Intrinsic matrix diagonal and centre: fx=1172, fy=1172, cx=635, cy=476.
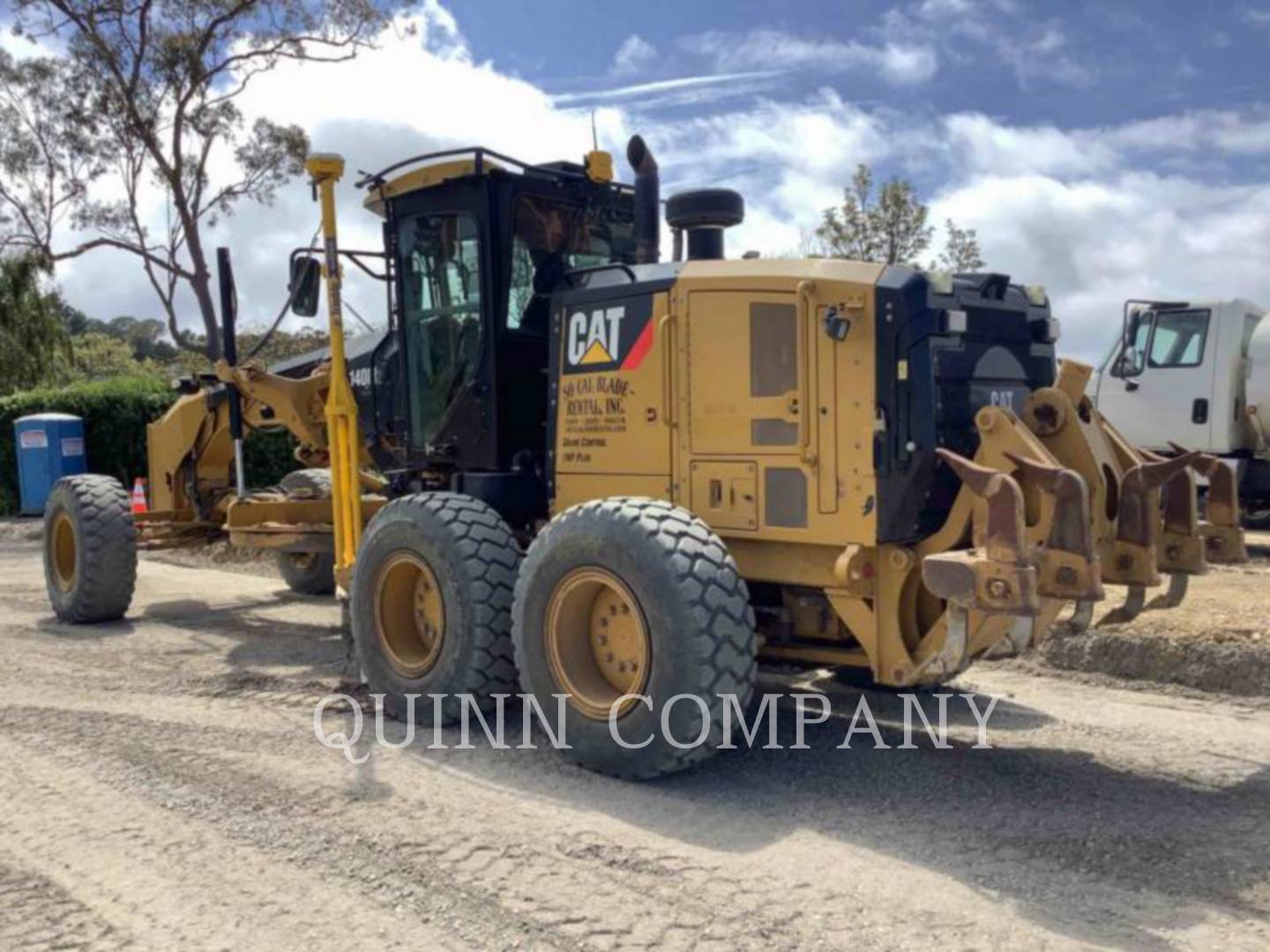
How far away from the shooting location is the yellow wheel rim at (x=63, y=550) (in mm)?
9453

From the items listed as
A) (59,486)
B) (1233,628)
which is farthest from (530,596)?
(59,486)

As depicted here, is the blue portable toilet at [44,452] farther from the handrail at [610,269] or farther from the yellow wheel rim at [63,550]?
the handrail at [610,269]

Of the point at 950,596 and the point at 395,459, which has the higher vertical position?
the point at 395,459

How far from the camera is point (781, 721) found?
5.84 meters

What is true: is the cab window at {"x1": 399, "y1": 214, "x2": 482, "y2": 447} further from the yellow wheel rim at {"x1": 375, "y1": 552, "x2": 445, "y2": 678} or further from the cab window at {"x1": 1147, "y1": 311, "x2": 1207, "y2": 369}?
the cab window at {"x1": 1147, "y1": 311, "x2": 1207, "y2": 369}

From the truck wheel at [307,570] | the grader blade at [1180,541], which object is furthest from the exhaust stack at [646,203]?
the truck wheel at [307,570]

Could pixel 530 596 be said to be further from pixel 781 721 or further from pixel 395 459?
pixel 395 459

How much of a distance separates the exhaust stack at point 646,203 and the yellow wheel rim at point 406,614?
78.5 inches

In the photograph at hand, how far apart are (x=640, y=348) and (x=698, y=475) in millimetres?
653

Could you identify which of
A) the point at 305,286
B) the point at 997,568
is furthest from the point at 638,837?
the point at 305,286

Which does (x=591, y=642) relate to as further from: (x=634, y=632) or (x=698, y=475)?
(x=698, y=475)

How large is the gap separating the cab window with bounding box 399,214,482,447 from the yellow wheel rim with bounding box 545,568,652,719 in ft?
6.42

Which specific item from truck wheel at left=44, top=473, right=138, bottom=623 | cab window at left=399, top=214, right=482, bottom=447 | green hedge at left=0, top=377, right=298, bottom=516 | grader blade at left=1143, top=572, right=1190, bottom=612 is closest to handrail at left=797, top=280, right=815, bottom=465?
grader blade at left=1143, top=572, right=1190, bottom=612

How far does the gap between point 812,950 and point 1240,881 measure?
1539mm
